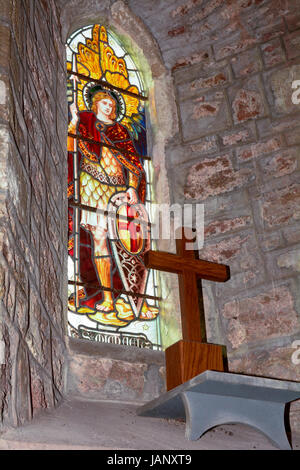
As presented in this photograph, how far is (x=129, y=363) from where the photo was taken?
3.16m

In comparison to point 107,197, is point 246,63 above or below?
above

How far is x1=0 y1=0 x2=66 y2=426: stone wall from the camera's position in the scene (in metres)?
2.06

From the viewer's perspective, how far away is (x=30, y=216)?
2506 mm

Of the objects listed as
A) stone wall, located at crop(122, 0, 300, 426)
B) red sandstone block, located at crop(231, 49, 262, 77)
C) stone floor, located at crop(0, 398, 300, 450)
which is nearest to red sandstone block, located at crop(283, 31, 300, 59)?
stone wall, located at crop(122, 0, 300, 426)

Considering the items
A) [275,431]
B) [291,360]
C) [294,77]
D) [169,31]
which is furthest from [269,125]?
[275,431]

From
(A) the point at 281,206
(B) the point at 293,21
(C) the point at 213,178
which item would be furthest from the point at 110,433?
(B) the point at 293,21

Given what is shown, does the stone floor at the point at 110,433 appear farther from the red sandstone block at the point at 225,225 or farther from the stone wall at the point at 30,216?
the red sandstone block at the point at 225,225

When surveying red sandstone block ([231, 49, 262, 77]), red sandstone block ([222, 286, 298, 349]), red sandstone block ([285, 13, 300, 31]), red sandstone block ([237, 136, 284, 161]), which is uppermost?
red sandstone block ([285, 13, 300, 31])

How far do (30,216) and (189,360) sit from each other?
2.76 ft

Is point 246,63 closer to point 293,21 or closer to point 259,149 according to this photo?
point 293,21

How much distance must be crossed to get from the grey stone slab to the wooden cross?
162 mm

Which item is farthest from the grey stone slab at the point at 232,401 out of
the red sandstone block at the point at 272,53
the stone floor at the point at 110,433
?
the red sandstone block at the point at 272,53

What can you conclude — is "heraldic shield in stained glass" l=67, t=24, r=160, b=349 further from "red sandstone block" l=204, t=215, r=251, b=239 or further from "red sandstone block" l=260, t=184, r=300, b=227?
"red sandstone block" l=260, t=184, r=300, b=227

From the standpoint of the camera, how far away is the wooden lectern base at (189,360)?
2553mm
